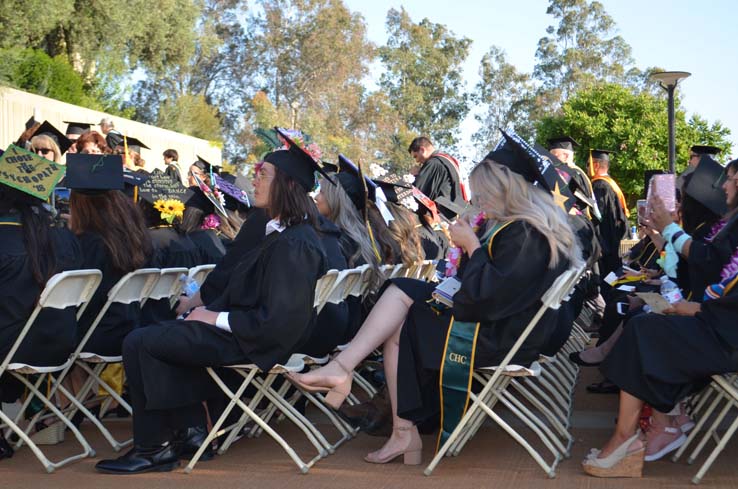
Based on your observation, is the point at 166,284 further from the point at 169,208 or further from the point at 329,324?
the point at 169,208

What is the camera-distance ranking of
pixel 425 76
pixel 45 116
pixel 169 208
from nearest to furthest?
pixel 169 208 < pixel 45 116 < pixel 425 76

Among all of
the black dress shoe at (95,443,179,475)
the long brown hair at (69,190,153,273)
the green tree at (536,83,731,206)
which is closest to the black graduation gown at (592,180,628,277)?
the long brown hair at (69,190,153,273)

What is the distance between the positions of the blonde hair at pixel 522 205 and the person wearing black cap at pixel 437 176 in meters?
6.22

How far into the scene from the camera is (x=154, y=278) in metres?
5.25

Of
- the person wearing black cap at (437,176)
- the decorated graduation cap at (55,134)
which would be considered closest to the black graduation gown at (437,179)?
the person wearing black cap at (437,176)

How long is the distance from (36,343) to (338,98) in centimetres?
3859

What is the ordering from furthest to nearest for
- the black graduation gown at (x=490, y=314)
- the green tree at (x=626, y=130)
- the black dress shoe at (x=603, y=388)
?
1. the green tree at (x=626, y=130)
2. the black dress shoe at (x=603, y=388)
3. the black graduation gown at (x=490, y=314)

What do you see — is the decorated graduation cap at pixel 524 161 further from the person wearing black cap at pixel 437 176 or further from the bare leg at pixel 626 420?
the person wearing black cap at pixel 437 176

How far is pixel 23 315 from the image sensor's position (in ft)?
15.0

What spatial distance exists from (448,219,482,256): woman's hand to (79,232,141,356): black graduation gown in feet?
6.73

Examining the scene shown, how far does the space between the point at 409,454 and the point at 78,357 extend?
194cm

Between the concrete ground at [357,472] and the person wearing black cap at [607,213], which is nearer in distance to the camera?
the concrete ground at [357,472]

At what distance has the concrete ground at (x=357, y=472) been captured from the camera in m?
4.29

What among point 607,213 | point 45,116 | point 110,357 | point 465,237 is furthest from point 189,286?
point 45,116
